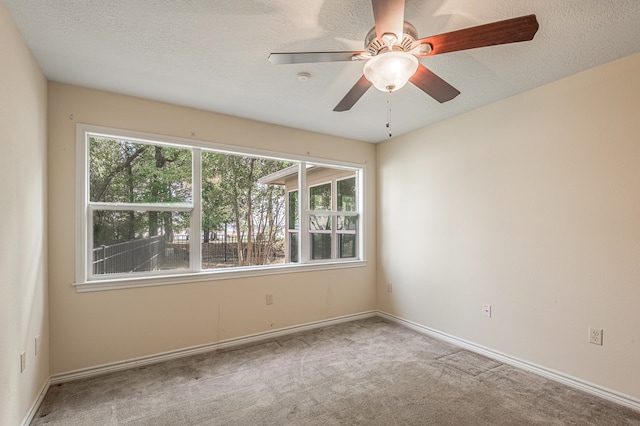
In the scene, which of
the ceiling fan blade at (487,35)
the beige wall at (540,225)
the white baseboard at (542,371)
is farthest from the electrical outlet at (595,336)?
the ceiling fan blade at (487,35)

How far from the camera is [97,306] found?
2820 mm

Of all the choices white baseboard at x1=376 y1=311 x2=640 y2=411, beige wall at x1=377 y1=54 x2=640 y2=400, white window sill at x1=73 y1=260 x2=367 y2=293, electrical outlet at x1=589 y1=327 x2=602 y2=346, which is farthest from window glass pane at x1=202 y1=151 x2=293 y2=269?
electrical outlet at x1=589 y1=327 x2=602 y2=346

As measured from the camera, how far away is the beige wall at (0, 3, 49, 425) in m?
1.79

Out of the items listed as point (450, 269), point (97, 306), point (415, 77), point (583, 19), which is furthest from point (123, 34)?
point (450, 269)

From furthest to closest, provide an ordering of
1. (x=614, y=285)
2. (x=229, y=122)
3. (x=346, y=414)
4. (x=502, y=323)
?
(x=229, y=122) < (x=502, y=323) < (x=614, y=285) < (x=346, y=414)

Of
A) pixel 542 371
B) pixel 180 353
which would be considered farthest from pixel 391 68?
pixel 180 353

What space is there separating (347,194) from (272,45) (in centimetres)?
268

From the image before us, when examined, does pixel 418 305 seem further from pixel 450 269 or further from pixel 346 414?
pixel 346 414

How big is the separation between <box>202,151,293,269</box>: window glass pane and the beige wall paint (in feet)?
0.78

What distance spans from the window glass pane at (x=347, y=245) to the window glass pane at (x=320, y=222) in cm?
26

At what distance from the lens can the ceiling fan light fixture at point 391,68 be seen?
5.28 ft

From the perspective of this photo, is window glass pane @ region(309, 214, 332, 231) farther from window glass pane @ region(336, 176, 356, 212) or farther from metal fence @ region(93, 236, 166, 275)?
metal fence @ region(93, 236, 166, 275)

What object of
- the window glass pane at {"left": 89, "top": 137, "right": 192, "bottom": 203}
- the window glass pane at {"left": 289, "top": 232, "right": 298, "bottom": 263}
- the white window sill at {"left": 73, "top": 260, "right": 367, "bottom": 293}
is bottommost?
the white window sill at {"left": 73, "top": 260, "right": 367, "bottom": 293}

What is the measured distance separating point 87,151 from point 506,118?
387 centimetres
